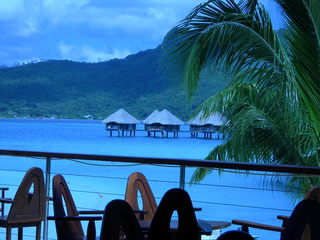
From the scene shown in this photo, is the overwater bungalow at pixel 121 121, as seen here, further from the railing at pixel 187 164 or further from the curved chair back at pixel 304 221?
the curved chair back at pixel 304 221

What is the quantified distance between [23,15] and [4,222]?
75862 millimetres

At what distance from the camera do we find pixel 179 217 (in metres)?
2.11

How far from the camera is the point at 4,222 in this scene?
12.7ft

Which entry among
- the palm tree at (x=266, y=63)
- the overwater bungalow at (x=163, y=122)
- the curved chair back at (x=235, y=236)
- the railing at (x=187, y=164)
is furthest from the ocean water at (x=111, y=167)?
the curved chair back at (x=235, y=236)

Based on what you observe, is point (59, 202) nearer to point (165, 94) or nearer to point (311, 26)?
point (311, 26)

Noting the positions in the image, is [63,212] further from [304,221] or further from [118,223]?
[304,221]

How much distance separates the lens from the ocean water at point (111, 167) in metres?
21.2

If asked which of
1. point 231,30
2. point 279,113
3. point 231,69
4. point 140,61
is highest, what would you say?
point 140,61

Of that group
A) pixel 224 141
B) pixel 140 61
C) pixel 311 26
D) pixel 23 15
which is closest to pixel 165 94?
pixel 140 61

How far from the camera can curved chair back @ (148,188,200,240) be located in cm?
204

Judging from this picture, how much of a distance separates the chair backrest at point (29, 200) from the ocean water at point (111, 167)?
486 inches

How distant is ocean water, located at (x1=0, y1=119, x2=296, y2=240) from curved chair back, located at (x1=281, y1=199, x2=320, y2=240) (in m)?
14.7

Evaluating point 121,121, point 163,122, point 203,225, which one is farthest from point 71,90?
point 203,225

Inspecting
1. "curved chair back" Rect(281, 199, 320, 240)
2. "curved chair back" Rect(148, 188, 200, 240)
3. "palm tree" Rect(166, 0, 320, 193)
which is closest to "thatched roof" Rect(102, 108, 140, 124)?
"palm tree" Rect(166, 0, 320, 193)
